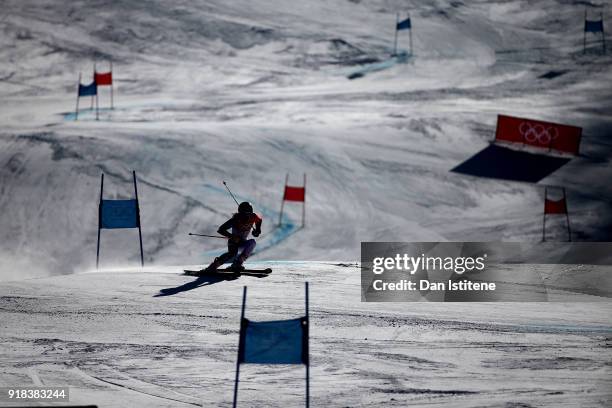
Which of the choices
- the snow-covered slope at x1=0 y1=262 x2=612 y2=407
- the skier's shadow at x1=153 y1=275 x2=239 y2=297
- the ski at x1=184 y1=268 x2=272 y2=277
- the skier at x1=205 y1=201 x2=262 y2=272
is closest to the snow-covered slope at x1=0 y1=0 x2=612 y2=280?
the ski at x1=184 y1=268 x2=272 y2=277

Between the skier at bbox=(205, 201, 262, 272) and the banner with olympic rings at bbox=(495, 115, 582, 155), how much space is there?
36.3ft

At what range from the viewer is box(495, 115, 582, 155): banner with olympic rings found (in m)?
22.0

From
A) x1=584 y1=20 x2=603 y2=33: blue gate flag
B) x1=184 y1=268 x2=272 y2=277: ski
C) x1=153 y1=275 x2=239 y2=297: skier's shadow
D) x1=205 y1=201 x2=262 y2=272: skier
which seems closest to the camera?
x1=153 y1=275 x2=239 y2=297: skier's shadow

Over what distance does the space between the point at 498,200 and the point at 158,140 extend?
879cm

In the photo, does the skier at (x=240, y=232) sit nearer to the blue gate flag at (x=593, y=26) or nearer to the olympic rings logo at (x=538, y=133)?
the olympic rings logo at (x=538, y=133)

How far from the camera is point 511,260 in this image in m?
16.6

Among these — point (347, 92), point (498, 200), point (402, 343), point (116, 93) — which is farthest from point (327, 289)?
point (116, 93)

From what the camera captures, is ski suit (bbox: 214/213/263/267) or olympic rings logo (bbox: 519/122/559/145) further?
olympic rings logo (bbox: 519/122/559/145)

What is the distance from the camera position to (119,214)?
14.2m

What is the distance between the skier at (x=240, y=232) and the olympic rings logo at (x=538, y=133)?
1139 centimetres

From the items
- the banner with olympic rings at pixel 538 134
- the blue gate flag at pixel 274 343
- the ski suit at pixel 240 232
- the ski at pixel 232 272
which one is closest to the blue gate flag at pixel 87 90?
the banner with olympic rings at pixel 538 134

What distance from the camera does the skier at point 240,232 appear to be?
12961 millimetres

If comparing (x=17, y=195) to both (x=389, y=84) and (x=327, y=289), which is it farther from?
(x=389, y=84)

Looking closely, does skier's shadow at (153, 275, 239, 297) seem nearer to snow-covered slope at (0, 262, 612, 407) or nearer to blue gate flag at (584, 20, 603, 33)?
snow-covered slope at (0, 262, 612, 407)
